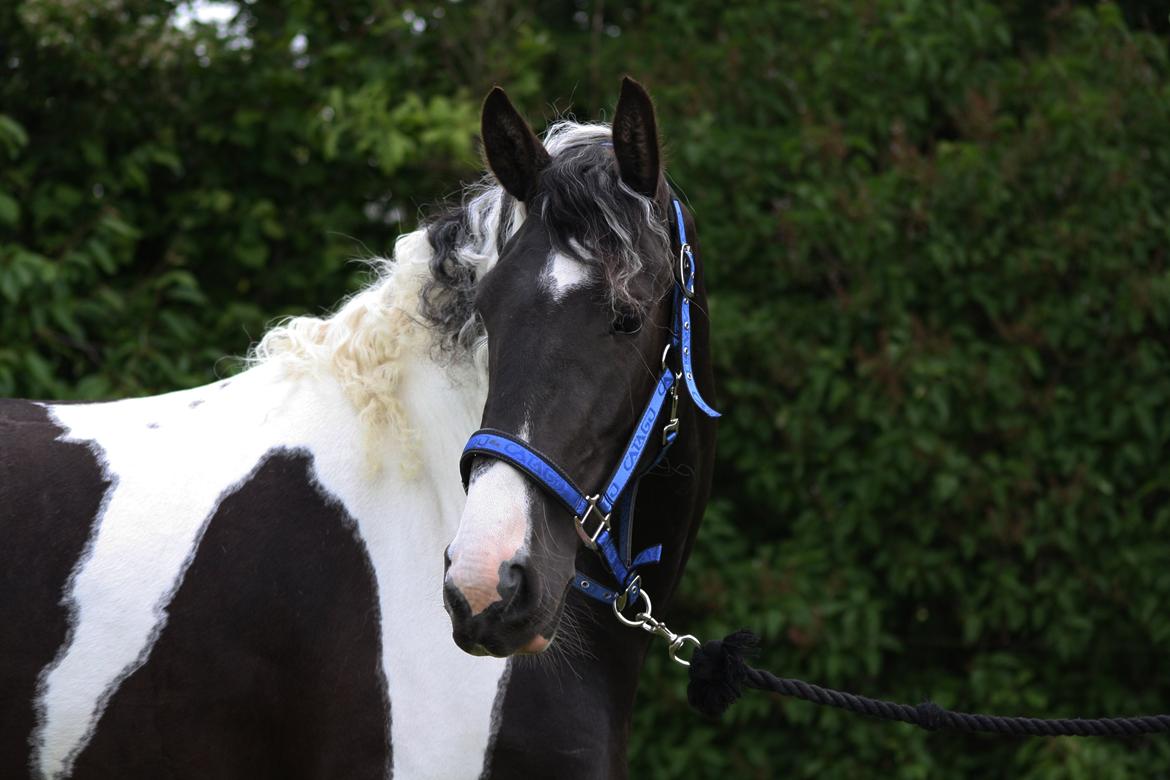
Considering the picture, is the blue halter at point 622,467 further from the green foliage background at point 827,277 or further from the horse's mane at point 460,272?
the green foliage background at point 827,277

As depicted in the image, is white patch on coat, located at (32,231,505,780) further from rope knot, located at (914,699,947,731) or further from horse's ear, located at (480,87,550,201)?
rope knot, located at (914,699,947,731)

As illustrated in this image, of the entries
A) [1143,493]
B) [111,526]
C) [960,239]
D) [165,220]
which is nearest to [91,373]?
[165,220]

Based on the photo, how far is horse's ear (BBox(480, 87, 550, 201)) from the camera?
6.26ft

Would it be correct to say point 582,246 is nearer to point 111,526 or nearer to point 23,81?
point 111,526

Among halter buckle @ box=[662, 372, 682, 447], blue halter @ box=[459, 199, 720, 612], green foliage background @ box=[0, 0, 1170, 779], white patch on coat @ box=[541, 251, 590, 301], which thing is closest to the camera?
blue halter @ box=[459, 199, 720, 612]

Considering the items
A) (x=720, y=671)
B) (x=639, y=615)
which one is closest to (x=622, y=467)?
(x=639, y=615)

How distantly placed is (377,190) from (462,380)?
2789 mm

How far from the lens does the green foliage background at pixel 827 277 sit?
3.99m

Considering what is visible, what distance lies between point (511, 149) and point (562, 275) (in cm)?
31

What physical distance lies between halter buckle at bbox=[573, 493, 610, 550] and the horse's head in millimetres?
13

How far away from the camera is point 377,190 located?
183 inches

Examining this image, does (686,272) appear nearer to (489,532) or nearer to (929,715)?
(489,532)

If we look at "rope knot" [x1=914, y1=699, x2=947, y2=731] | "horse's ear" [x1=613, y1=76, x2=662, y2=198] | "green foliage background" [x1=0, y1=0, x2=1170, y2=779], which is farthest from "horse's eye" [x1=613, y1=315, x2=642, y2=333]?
"green foliage background" [x1=0, y1=0, x2=1170, y2=779]

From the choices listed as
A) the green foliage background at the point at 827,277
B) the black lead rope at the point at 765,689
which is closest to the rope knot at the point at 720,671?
the black lead rope at the point at 765,689
